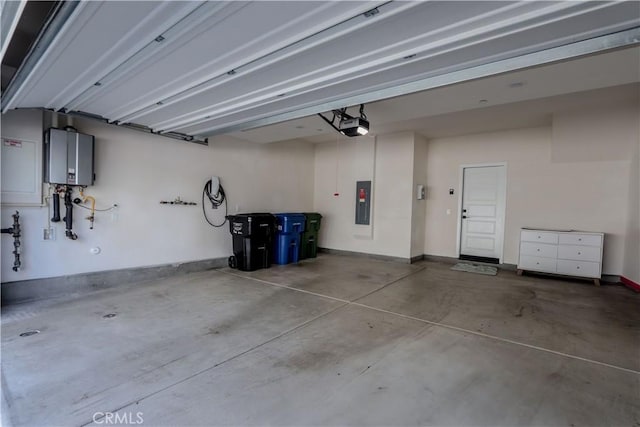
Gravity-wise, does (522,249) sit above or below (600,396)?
above

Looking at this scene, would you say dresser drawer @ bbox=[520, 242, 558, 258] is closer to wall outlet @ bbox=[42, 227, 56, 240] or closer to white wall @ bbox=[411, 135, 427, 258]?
white wall @ bbox=[411, 135, 427, 258]

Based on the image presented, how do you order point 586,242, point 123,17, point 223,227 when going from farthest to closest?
point 223,227 → point 586,242 → point 123,17

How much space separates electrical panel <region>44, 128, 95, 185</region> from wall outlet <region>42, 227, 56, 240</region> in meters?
0.64

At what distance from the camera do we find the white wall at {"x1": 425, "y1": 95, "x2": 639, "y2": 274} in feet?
16.8

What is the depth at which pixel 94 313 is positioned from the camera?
3.43 metres

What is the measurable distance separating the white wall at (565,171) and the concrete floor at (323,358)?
1.61 m

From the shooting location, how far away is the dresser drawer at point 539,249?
5.37 metres

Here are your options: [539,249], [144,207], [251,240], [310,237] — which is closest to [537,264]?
[539,249]

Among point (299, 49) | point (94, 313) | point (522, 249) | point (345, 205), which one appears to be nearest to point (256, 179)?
point (345, 205)

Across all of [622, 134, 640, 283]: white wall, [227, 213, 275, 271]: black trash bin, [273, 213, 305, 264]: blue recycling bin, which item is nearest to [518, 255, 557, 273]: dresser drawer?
[622, 134, 640, 283]: white wall

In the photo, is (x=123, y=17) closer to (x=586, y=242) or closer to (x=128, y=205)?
(x=128, y=205)

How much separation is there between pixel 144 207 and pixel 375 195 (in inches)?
189

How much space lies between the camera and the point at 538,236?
5.48 m

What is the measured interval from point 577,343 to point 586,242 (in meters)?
3.19
